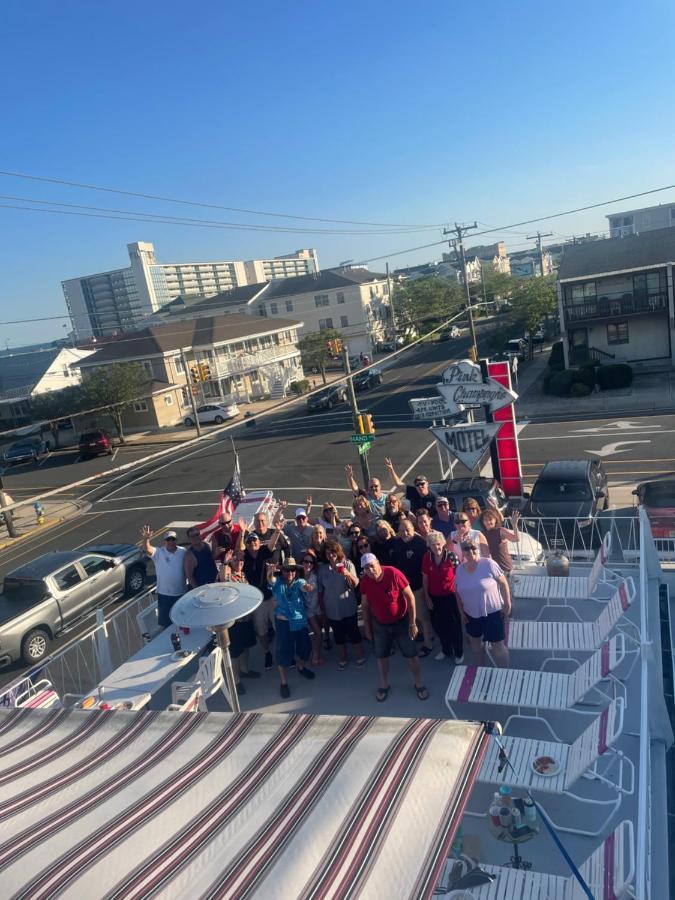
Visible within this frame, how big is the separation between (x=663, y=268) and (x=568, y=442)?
17.3 metres

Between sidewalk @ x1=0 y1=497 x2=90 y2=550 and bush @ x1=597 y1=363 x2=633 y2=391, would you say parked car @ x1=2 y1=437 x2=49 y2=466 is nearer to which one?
sidewalk @ x1=0 y1=497 x2=90 y2=550

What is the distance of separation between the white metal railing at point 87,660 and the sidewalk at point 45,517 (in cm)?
1312

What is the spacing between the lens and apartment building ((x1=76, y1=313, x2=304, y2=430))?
46406 mm

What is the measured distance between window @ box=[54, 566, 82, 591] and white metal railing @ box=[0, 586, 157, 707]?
1.22m

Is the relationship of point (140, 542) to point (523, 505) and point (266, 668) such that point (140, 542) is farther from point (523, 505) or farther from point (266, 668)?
point (266, 668)

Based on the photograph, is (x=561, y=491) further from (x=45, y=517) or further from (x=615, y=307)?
(x=615, y=307)

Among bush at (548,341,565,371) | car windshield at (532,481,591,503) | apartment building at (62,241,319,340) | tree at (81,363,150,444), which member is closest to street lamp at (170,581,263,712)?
car windshield at (532,481,591,503)

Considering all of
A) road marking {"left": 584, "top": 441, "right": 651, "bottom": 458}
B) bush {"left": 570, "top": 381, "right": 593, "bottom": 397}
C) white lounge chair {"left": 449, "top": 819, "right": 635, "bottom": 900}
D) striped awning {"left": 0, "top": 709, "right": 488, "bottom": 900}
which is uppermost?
striped awning {"left": 0, "top": 709, "right": 488, "bottom": 900}

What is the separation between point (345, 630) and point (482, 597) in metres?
1.86

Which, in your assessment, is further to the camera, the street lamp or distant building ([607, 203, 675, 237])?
distant building ([607, 203, 675, 237])

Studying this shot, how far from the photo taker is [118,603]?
15234 mm

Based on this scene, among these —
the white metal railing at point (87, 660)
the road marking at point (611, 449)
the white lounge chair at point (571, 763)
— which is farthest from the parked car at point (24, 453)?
the white lounge chair at point (571, 763)

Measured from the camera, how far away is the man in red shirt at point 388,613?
690 centimetres

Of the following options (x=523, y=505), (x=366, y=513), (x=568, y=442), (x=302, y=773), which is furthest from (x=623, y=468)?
(x=302, y=773)
